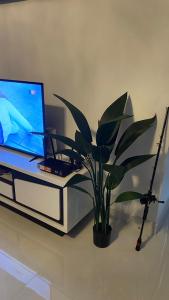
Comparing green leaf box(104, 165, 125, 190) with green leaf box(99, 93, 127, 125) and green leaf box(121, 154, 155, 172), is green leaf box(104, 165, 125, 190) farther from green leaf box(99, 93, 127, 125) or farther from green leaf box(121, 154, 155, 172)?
green leaf box(99, 93, 127, 125)

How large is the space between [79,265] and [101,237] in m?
0.25

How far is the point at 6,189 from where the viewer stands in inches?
87.7

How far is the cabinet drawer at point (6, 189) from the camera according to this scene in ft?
7.22

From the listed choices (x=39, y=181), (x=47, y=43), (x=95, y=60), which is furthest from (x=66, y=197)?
(x=47, y=43)

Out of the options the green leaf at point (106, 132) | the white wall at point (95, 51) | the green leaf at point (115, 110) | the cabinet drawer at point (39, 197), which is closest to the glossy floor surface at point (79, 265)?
the cabinet drawer at point (39, 197)

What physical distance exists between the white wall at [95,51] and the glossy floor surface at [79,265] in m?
0.50

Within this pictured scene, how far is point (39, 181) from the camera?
198 cm

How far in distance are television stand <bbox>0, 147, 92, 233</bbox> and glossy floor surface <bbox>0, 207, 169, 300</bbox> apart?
121 mm

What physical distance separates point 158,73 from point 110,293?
1.47 m

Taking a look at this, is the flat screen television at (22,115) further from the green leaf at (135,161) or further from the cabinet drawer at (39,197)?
the green leaf at (135,161)

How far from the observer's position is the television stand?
1904 millimetres

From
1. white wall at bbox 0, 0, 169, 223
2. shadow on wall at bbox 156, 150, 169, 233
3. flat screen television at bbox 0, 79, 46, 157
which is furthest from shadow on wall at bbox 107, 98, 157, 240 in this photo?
flat screen television at bbox 0, 79, 46, 157

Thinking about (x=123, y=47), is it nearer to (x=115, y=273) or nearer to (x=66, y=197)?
(x=66, y=197)

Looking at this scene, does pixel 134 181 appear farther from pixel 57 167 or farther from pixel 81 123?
pixel 81 123
